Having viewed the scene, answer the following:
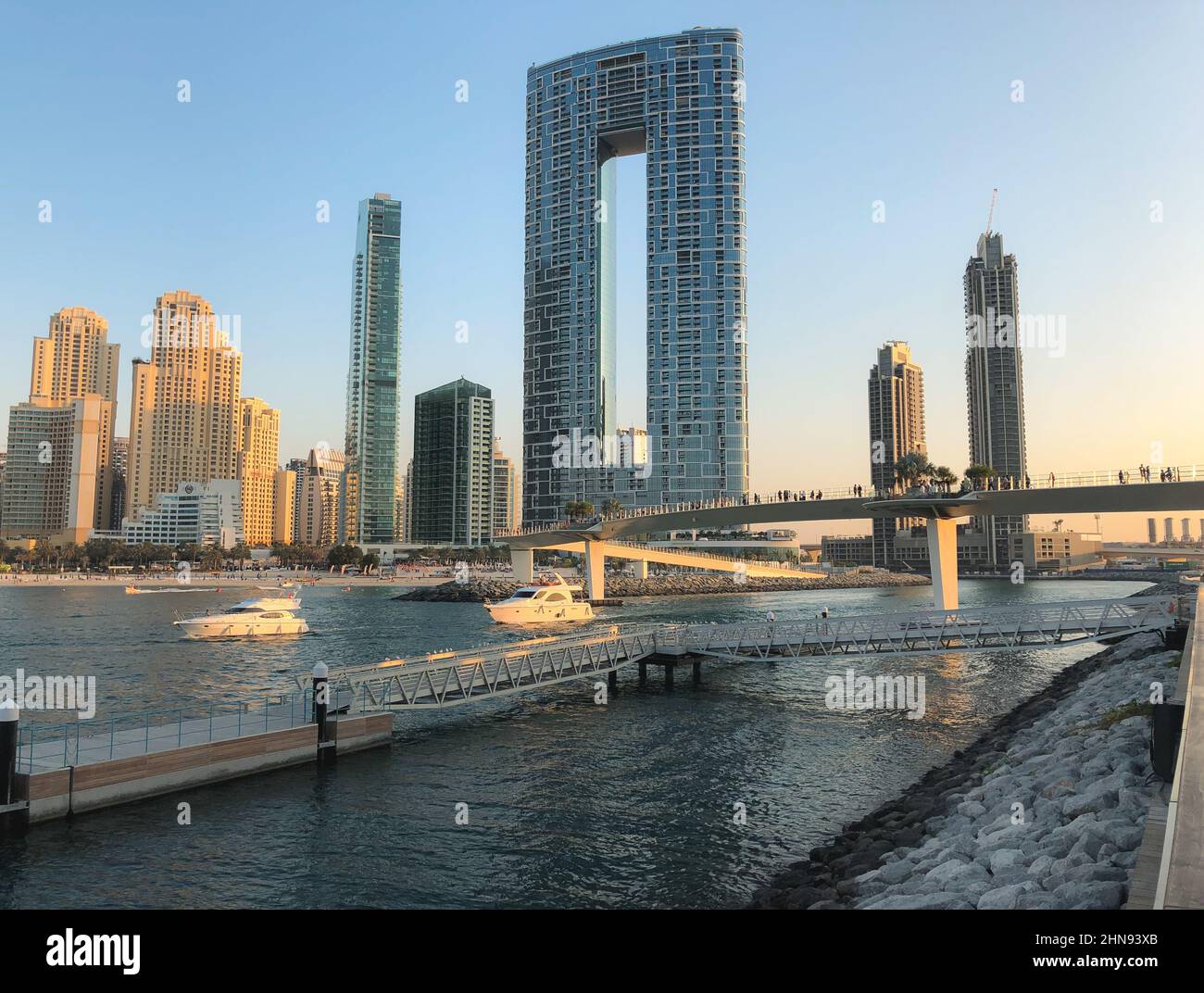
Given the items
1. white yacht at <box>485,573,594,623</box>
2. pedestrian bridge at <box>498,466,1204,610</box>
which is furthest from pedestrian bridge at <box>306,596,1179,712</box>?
white yacht at <box>485,573,594,623</box>

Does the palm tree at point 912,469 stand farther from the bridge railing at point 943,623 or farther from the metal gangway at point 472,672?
the metal gangway at point 472,672

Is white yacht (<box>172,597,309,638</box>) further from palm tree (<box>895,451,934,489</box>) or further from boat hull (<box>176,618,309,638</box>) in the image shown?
palm tree (<box>895,451,934,489</box>)

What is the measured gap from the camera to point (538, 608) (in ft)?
302

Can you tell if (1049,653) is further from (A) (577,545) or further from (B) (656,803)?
(A) (577,545)

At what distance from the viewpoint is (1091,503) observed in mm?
63125

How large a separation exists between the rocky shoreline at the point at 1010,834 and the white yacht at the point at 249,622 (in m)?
67.0

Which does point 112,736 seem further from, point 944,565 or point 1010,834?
point 944,565

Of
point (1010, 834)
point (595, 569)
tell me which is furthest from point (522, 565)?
point (1010, 834)

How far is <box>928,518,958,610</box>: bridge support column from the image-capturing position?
66188 millimetres

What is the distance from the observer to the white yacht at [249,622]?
3049 inches

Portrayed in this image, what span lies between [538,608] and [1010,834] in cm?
7607
